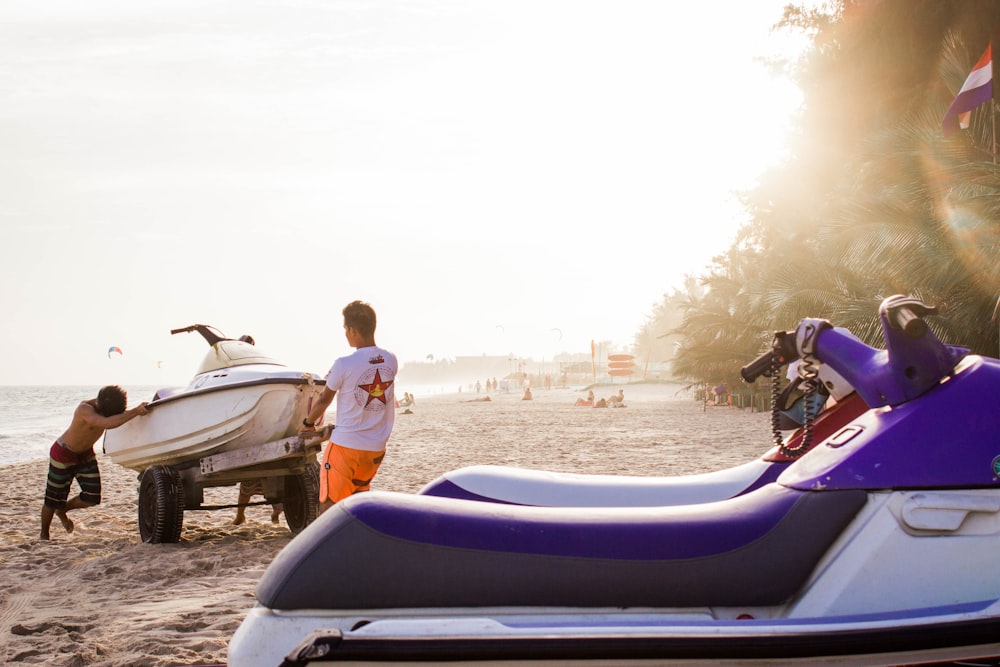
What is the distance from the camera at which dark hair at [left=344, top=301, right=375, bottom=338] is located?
19.3 feet

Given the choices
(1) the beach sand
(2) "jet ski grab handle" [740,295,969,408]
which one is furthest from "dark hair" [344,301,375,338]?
(2) "jet ski grab handle" [740,295,969,408]

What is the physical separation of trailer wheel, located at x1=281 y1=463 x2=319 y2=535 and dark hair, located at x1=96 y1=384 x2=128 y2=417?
1.79 metres

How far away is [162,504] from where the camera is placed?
7.34 meters

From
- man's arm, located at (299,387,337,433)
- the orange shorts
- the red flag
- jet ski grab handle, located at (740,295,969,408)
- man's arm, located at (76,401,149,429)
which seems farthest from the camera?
the red flag

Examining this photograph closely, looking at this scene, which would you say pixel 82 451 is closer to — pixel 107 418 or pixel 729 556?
pixel 107 418

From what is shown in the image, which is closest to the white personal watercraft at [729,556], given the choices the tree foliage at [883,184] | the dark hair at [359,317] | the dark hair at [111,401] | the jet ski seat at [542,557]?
the jet ski seat at [542,557]

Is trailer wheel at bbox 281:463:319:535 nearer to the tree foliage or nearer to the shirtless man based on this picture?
the shirtless man

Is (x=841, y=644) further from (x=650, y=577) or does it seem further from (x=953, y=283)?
(x=953, y=283)

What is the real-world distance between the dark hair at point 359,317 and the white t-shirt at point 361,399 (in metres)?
0.15

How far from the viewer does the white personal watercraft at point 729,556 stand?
1.81 meters

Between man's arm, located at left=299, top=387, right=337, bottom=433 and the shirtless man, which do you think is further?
the shirtless man

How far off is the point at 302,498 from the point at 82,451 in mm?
2259

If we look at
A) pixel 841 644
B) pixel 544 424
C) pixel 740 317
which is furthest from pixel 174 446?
pixel 740 317

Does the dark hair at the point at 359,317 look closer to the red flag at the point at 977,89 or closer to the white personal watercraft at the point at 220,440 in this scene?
the white personal watercraft at the point at 220,440
